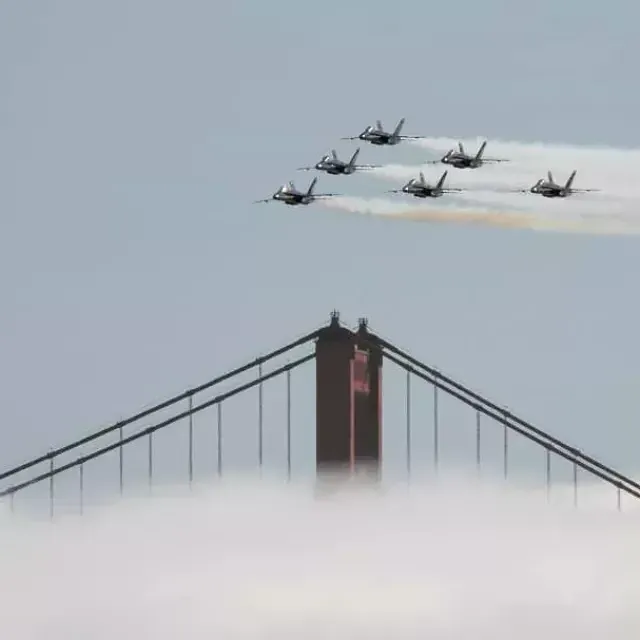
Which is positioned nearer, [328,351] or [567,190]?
[567,190]

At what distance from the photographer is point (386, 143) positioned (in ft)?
514

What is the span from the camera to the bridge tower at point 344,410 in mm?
192500

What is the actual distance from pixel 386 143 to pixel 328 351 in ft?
137

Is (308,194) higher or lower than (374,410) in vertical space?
higher

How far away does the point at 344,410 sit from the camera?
630 feet

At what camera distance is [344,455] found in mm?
192250

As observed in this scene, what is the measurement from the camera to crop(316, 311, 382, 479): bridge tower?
192 metres

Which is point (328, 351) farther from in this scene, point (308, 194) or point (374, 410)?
point (308, 194)

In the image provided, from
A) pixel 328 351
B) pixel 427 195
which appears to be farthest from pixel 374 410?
pixel 427 195

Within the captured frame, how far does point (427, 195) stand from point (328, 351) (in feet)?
123

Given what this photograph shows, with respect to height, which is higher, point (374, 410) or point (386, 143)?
point (386, 143)

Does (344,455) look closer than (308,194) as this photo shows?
No

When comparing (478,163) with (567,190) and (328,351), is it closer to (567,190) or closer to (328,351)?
(567,190)

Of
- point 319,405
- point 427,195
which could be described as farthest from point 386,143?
point 319,405
